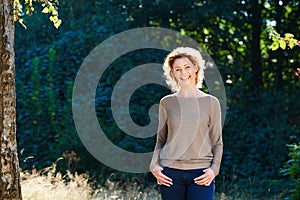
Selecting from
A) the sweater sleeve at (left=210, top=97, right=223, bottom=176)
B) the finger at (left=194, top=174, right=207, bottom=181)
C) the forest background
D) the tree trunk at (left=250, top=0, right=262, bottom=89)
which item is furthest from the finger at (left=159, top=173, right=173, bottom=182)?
the tree trunk at (left=250, top=0, right=262, bottom=89)

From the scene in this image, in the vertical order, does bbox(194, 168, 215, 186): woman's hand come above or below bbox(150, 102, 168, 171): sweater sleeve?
below

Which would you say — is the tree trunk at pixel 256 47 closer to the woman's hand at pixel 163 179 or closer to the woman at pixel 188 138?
the woman at pixel 188 138

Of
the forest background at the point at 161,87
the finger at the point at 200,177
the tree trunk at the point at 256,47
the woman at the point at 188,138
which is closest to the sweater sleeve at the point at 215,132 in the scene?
the woman at the point at 188,138

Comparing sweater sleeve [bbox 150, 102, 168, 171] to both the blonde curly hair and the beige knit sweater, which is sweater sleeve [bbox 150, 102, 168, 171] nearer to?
the beige knit sweater

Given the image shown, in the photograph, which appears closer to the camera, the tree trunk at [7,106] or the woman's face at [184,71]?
the woman's face at [184,71]

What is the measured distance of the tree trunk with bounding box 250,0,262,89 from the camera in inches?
400

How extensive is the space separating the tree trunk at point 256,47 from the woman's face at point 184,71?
6895 mm

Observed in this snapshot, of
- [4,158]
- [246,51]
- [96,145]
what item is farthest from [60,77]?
[4,158]

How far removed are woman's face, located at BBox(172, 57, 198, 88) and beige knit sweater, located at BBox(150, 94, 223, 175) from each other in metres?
0.11

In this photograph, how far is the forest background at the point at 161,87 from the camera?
8492 mm

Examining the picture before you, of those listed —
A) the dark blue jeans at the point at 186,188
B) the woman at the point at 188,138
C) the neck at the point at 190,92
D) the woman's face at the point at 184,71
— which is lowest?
the dark blue jeans at the point at 186,188

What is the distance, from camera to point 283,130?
9070 mm

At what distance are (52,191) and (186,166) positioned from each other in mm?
2871

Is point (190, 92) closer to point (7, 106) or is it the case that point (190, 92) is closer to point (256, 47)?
point (7, 106)
